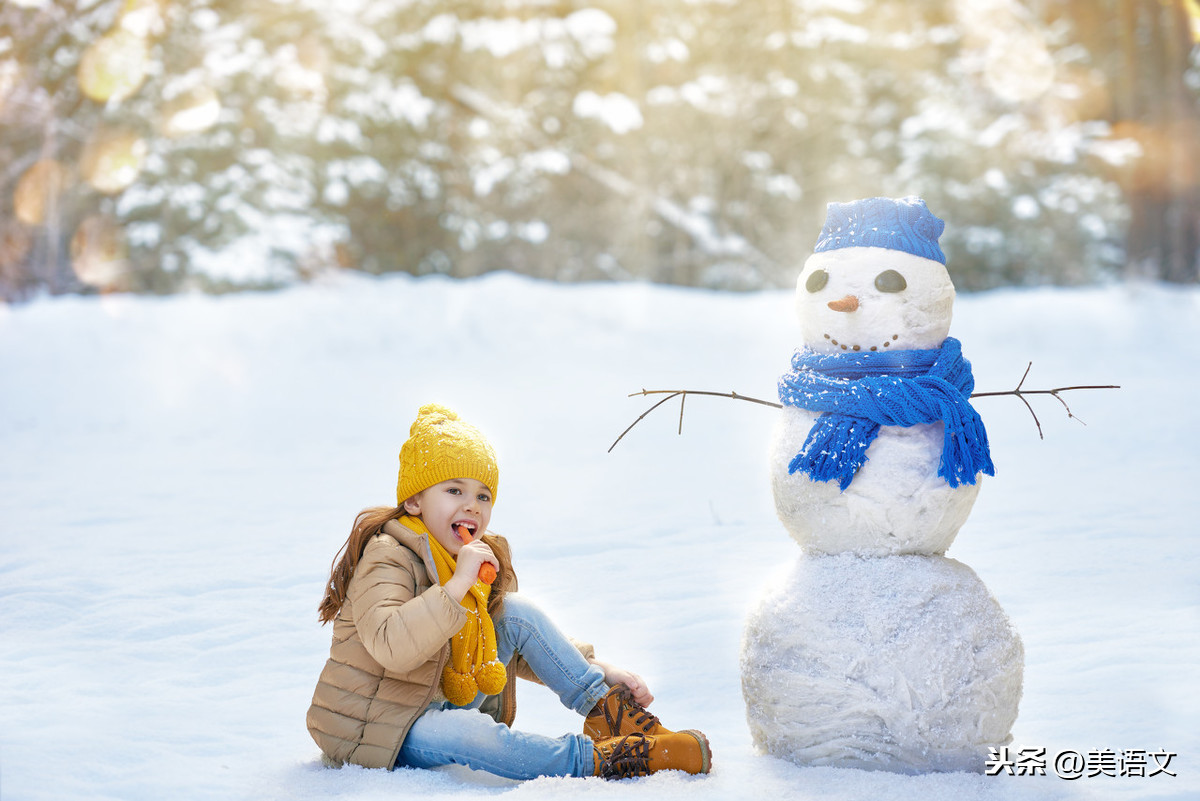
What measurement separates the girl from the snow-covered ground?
0.28 feet

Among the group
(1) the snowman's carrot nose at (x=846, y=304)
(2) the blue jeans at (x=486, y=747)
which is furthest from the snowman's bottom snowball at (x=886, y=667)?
(1) the snowman's carrot nose at (x=846, y=304)

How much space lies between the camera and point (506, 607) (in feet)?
8.62

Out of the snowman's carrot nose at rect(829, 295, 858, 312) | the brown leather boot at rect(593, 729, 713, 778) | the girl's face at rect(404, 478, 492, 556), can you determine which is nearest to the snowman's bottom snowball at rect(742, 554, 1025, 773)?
the brown leather boot at rect(593, 729, 713, 778)

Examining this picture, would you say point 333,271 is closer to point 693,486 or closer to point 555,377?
point 555,377

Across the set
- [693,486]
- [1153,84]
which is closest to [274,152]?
[693,486]

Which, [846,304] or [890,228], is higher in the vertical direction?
[890,228]

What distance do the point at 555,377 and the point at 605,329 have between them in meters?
1.21

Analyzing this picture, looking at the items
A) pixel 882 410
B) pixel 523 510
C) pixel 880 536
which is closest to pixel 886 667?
pixel 880 536

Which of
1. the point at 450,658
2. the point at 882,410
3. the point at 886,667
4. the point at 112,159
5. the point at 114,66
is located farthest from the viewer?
the point at 114,66

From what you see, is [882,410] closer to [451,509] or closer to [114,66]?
[451,509]

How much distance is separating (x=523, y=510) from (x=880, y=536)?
3.15 metres

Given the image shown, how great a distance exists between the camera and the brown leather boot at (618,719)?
2467 mm

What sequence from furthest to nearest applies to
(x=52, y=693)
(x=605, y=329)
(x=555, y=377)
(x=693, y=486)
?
(x=605, y=329) → (x=555, y=377) → (x=693, y=486) → (x=52, y=693)

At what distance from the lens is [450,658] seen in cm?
248
